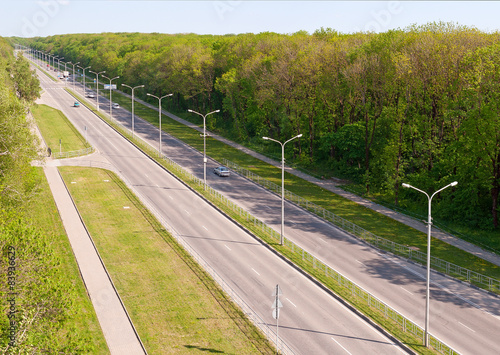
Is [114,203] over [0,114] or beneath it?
beneath

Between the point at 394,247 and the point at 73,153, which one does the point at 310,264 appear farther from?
the point at 73,153

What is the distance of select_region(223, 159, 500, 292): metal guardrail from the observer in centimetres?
3822

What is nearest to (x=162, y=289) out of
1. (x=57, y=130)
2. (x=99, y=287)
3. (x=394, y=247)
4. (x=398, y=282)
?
(x=99, y=287)

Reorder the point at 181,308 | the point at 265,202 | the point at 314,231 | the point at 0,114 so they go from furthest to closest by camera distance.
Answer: the point at 265,202
the point at 314,231
the point at 0,114
the point at 181,308

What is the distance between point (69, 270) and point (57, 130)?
60123 mm

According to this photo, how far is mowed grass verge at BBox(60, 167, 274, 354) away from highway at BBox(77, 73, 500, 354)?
34.5 ft

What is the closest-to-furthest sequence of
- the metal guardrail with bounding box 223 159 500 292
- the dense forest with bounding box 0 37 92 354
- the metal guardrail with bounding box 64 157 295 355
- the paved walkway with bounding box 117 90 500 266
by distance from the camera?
the dense forest with bounding box 0 37 92 354, the metal guardrail with bounding box 64 157 295 355, the metal guardrail with bounding box 223 159 500 292, the paved walkway with bounding box 117 90 500 266

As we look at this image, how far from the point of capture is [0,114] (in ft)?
115

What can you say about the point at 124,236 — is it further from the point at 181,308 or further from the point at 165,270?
the point at 181,308

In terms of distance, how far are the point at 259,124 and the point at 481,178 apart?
148 feet

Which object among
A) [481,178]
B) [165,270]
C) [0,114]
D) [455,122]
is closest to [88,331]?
[165,270]

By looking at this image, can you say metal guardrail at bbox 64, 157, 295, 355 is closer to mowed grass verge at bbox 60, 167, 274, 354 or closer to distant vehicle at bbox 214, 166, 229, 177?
mowed grass verge at bbox 60, 167, 274, 354

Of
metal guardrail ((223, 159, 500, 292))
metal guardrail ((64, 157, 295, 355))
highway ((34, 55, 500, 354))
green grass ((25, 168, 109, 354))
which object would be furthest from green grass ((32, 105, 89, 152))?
metal guardrail ((223, 159, 500, 292))

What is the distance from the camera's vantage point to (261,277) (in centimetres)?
3666
